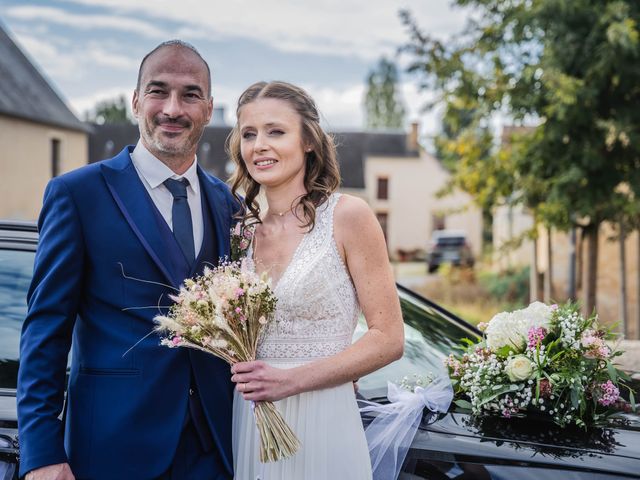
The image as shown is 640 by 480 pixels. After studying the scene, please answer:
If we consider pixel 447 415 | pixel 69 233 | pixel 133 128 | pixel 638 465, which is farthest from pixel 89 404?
pixel 133 128

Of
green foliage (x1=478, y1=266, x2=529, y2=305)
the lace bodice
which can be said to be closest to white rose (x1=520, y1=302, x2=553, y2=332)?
the lace bodice

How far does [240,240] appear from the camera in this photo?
2611 millimetres

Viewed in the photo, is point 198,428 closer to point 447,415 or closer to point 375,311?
point 375,311

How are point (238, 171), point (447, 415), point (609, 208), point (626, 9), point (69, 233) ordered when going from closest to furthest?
point (69, 233)
point (447, 415)
point (238, 171)
point (626, 9)
point (609, 208)

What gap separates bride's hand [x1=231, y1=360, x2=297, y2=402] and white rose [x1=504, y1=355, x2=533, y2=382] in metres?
0.88

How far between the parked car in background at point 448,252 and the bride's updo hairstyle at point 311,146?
29.6 metres

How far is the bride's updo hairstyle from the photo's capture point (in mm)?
2633

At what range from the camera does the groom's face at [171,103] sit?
247cm

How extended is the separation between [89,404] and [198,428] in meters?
0.36

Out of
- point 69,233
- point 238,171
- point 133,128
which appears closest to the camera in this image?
point 69,233

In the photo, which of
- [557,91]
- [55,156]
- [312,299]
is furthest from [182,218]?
[55,156]

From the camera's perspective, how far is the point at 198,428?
237 centimetres

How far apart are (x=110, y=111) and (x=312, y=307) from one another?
79.4m

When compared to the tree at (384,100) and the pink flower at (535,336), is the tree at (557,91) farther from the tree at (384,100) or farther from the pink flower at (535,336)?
the tree at (384,100)
